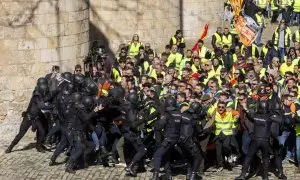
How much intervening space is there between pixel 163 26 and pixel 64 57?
656cm

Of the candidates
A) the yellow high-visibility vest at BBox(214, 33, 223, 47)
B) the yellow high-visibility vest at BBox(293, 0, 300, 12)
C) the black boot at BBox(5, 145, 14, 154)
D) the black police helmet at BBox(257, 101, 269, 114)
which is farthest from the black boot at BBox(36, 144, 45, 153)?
the yellow high-visibility vest at BBox(293, 0, 300, 12)

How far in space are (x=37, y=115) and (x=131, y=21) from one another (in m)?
8.15

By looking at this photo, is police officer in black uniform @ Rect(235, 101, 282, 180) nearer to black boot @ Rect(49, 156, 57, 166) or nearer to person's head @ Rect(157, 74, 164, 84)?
person's head @ Rect(157, 74, 164, 84)

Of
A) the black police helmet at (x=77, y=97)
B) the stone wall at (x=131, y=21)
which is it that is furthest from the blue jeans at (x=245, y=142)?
the stone wall at (x=131, y=21)

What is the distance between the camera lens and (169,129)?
1359cm

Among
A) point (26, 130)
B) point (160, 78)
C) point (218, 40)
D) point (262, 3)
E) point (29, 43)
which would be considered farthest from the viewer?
point (262, 3)

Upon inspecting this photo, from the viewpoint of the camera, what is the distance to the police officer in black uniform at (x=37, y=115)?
15585 mm

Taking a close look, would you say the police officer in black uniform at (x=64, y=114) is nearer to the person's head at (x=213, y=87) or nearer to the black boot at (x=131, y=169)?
the black boot at (x=131, y=169)

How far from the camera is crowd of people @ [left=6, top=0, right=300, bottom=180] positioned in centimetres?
1380

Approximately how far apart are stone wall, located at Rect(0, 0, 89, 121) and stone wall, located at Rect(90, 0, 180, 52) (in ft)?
16.1

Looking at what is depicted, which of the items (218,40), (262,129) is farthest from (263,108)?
(218,40)

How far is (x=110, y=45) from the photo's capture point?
2311 centimetres

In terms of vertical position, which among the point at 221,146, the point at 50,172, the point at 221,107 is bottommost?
the point at 50,172

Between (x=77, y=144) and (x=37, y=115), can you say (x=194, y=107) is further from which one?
(x=37, y=115)
